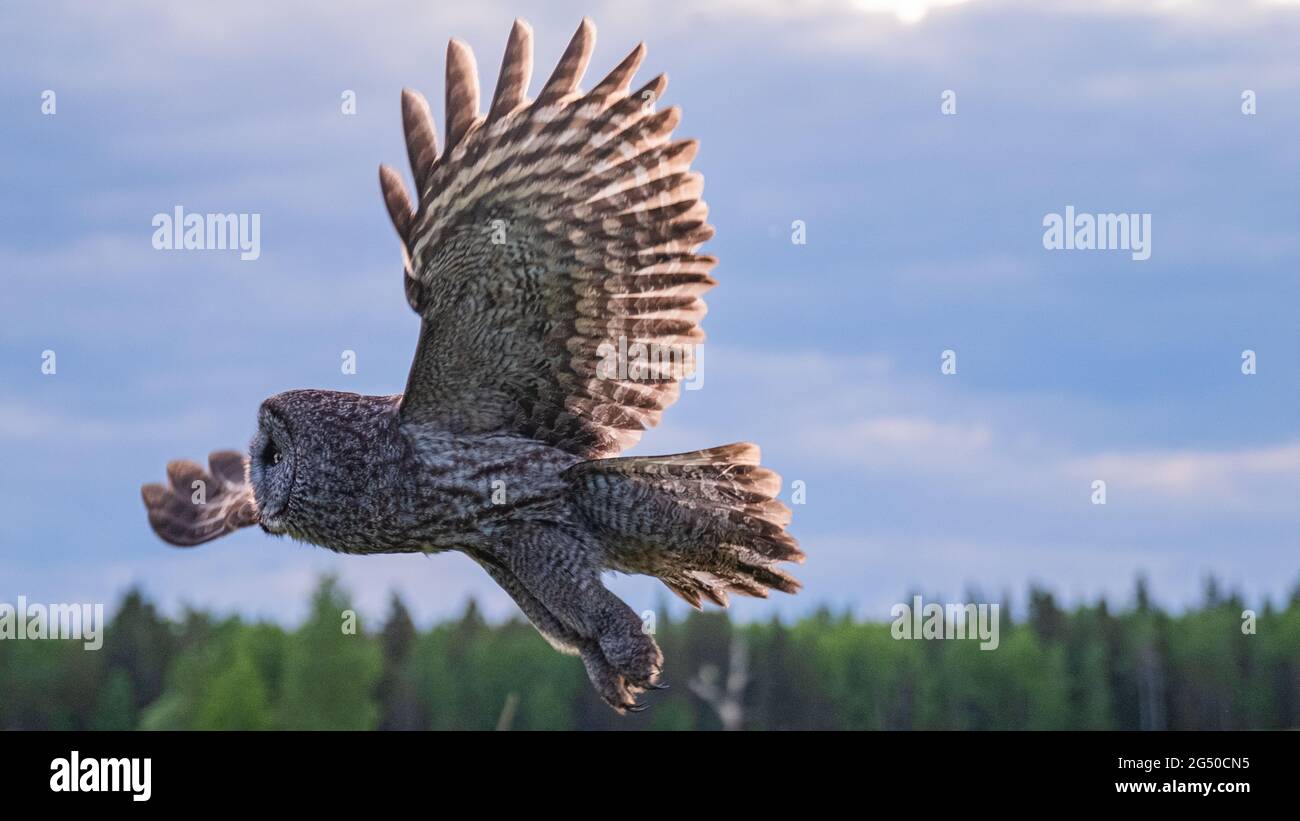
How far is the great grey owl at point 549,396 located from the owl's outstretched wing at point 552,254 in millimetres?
12

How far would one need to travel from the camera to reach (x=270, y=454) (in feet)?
32.3

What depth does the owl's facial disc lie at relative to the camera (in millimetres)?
9414

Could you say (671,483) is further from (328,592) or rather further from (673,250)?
(328,592)

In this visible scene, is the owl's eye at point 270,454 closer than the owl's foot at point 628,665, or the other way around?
the owl's foot at point 628,665

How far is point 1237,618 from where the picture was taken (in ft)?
216

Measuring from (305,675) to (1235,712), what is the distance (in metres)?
40.4

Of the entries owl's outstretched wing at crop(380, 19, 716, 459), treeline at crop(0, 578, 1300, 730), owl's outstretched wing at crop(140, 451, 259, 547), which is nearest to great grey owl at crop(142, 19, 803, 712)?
owl's outstretched wing at crop(380, 19, 716, 459)

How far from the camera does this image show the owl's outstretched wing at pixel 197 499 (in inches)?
443

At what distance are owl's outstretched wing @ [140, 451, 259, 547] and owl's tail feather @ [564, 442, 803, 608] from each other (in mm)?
3135

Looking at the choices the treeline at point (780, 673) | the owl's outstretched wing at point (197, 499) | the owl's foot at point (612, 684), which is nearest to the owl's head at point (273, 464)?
the owl's outstretched wing at point (197, 499)

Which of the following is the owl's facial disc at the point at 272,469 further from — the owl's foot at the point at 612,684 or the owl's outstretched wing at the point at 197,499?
the owl's foot at the point at 612,684

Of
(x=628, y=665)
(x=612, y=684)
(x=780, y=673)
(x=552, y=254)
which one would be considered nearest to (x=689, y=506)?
(x=628, y=665)

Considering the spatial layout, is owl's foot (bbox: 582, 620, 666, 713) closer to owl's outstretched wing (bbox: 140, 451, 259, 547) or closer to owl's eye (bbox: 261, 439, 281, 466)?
owl's eye (bbox: 261, 439, 281, 466)

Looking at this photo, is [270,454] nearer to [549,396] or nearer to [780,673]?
[549,396]
